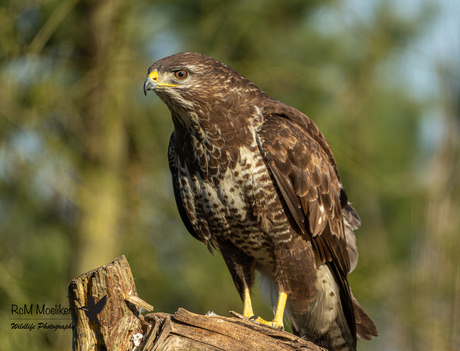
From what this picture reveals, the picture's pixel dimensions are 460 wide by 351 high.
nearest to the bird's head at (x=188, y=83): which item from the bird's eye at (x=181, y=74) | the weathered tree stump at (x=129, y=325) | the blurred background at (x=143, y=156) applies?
the bird's eye at (x=181, y=74)

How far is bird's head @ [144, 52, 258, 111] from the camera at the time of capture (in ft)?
10.5

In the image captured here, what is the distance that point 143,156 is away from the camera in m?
7.23

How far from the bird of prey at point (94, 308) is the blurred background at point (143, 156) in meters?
4.33

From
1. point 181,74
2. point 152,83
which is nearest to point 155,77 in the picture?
point 152,83

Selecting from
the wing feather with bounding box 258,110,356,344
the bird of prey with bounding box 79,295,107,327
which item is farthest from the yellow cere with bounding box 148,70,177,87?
the bird of prey with bounding box 79,295,107,327

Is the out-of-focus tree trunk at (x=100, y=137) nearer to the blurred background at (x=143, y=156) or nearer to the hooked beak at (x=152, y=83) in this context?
the blurred background at (x=143, y=156)

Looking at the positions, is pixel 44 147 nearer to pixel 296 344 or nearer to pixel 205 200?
pixel 205 200

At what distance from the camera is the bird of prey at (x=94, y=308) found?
7.98 ft

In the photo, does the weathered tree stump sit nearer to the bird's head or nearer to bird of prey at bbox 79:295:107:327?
bird of prey at bbox 79:295:107:327

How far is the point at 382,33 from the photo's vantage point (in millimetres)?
8852

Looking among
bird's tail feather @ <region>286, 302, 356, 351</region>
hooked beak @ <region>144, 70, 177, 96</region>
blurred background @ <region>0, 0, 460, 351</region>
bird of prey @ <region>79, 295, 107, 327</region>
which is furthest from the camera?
blurred background @ <region>0, 0, 460, 351</region>

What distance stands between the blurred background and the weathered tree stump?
4297mm

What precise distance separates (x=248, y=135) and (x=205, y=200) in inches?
21.6

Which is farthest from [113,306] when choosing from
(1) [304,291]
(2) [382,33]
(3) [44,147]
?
(2) [382,33]
